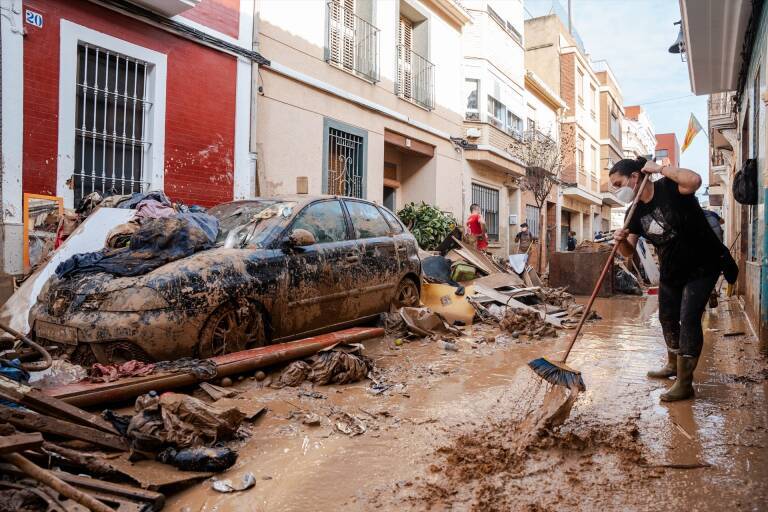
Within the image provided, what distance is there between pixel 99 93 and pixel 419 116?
850cm

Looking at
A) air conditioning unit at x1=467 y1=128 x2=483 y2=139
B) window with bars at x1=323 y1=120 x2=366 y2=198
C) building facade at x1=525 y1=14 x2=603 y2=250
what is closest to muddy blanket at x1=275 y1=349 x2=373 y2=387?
window with bars at x1=323 y1=120 x2=366 y2=198

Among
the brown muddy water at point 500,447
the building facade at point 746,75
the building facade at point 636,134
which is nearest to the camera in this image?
the brown muddy water at point 500,447

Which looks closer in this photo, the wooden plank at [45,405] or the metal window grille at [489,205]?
the wooden plank at [45,405]

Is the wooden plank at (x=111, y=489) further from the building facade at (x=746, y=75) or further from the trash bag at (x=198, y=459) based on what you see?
the building facade at (x=746, y=75)

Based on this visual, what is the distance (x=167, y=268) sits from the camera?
4.07m

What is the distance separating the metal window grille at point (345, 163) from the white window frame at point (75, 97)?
386 cm

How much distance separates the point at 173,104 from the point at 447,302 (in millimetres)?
5050

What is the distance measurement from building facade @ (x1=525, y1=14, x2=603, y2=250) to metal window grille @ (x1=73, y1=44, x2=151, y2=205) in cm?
1909

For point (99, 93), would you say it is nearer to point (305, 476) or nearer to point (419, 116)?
point (305, 476)

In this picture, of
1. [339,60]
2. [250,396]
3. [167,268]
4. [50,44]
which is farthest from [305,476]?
[339,60]

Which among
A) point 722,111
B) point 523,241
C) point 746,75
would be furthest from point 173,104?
point 722,111

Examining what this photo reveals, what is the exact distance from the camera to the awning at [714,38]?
7.25 m

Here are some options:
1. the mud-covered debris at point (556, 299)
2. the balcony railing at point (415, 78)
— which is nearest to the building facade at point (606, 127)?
the balcony railing at point (415, 78)

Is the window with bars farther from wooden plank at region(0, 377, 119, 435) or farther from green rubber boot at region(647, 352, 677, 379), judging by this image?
wooden plank at region(0, 377, 119, 435)
